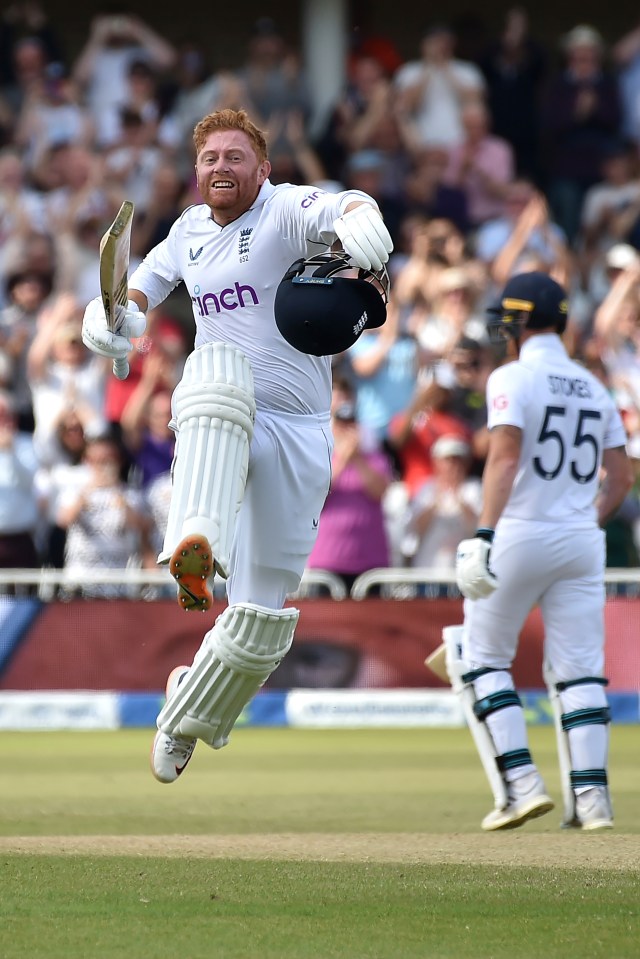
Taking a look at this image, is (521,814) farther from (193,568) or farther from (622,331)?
(622,331)

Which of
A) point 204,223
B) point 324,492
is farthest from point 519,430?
point 204,223

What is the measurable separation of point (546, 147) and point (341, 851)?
11.5m

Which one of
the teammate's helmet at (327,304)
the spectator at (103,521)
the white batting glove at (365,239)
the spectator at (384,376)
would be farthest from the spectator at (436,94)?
the white batting glove at (365,239)

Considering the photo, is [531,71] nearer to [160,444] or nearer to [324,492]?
[160,444]

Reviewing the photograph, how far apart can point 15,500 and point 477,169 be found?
19.0 feet

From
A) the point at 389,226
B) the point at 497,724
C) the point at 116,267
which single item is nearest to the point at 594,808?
the point at 497,724

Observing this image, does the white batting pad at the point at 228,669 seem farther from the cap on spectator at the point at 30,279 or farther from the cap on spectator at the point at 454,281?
the cap on spectator at the point at 30,279

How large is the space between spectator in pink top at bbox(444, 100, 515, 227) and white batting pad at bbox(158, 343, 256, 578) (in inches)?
391

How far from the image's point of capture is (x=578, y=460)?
7.15 metres

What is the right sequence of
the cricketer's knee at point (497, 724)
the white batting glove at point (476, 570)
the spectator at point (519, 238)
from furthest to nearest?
1. the spectator at point (519, 238)
2. the cricketer's knee at point (497, 724)
3. the white batting glove at point (476, 570)

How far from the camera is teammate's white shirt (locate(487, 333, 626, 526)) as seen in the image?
23.1 feet

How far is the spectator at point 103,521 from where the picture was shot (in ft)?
38.9

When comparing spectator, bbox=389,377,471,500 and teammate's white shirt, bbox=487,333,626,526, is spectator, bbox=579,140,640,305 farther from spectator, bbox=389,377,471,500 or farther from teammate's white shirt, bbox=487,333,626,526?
teammate's white shirt, bbox=487,333,626,526

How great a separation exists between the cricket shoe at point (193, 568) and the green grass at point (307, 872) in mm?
853
